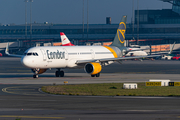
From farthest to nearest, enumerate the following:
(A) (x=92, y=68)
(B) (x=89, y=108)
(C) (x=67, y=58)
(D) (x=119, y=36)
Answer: (D) (x=119, y=36) < (C) (x=67, y=58) < (A) (x=92, y=68) < (B) (x=89, y=108)

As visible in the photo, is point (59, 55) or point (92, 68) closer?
A: point (59, 55)

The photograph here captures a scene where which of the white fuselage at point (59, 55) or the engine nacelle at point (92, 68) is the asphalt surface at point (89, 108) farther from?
the engine nacelle at point (92, 68)

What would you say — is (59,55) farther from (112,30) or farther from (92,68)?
(112,30)

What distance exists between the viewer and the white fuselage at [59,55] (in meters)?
48.5

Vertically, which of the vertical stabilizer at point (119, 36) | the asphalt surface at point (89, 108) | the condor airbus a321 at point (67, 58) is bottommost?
the asphalt surface at point (89, 108)

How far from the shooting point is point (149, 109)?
23.2 m

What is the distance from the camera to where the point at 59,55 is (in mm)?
50969

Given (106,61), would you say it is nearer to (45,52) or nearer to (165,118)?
(45,52)

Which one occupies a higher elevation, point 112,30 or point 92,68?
point 112,30

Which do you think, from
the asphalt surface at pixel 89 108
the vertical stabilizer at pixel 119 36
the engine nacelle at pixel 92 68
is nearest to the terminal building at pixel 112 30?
the vertical stabilizer at pixel 119 36

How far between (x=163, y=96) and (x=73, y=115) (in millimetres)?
12019

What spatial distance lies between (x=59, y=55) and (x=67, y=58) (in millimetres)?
1650

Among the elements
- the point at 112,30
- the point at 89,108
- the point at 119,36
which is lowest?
the point at 89,108

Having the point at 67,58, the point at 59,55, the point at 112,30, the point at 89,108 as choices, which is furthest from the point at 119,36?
the point at 112,30
